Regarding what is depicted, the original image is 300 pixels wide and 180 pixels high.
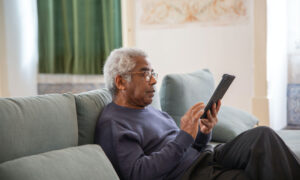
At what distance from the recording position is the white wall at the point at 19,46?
4270 mm

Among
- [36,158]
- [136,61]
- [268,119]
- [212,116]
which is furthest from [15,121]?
[268,119]

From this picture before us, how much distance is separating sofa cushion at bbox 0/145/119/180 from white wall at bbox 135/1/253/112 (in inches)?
104

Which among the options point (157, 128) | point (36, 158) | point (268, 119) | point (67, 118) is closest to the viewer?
point (36, 158)

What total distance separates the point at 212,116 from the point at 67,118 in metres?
0.72

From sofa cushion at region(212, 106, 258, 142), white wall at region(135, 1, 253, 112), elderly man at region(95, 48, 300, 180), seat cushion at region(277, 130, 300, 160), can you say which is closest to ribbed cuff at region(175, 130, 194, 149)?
elderly man at region(95, 48, 300, 180)

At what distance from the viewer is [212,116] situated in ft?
6.27

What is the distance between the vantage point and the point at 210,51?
402 centimetres

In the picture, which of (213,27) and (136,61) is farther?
(213,27)

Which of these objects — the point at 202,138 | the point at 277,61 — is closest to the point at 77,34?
the point at 277,61

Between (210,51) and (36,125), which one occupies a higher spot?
(210,51)

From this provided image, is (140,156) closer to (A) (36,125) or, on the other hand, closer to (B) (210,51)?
(A) (36,125)

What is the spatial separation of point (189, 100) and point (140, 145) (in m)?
0.98

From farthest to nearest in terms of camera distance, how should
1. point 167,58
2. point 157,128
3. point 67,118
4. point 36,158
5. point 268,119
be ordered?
1. point 167,58
2. point 268,119
3. point 157,128
4. point 67,118
5. point 36,158

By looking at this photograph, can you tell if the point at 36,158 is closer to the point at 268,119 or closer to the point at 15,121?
the point at 15,121
